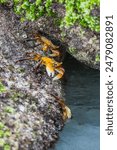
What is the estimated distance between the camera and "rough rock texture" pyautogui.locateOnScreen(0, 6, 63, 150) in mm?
5496

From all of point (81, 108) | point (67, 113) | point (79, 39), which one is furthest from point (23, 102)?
point (79, 39)

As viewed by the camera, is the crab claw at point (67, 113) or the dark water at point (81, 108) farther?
the crab claw at point (67, 113)

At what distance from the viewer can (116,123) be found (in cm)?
585

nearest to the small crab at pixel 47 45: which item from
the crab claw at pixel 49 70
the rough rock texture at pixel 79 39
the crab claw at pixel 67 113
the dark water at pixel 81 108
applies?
the rough rock texture at pixel 79 39

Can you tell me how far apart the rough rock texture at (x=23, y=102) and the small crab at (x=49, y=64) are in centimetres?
9

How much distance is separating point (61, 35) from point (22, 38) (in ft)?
2.28

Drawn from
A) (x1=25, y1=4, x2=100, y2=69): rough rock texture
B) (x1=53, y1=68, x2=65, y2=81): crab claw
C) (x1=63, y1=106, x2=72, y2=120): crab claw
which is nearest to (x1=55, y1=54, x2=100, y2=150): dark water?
(x1=63, y1=106, x2=72, y2=120): crab claw

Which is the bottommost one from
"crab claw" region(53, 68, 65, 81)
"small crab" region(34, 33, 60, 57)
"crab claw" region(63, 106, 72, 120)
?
"crab claw" region(63, 106, 72, 120)

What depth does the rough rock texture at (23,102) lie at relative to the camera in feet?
18.0

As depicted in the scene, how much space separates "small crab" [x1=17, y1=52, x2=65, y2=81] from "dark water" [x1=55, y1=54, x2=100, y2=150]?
0.24m

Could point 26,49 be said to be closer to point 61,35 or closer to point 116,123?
point 61,35

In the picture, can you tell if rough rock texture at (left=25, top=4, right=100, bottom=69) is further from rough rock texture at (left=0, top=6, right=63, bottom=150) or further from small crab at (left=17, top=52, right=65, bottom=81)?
rough rock texture at (left=0, top=6, right=63, bottom=150)

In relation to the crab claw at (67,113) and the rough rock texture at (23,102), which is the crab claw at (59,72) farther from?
the crab claw at (67,113)

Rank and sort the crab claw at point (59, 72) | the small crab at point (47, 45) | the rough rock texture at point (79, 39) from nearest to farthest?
1. the rough rock texture at point (79, 39)
2. the crab claw at point (59, 72)
3. the small crab at point (47, 45)
